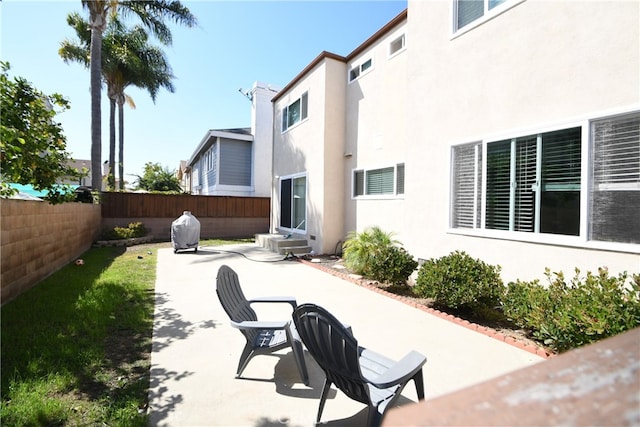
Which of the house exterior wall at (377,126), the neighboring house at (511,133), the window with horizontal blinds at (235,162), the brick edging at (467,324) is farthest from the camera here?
the window with horizontal blinds at (235,162)

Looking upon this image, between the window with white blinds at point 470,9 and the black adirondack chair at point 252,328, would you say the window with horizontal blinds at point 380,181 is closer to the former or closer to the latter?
the window with white blinds at point 470,9

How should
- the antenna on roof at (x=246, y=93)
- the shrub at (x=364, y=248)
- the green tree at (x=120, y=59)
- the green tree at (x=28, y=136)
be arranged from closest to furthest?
the green tree at (x=28, y=136), the shrub at (x=364, y=248), the green tree at (x=120, y=59), the antenna on roof at (x=246, y=93)

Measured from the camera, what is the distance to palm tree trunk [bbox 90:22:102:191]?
1435 cm

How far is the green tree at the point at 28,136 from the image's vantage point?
15.6ft

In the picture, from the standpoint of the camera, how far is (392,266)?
23.5 feet

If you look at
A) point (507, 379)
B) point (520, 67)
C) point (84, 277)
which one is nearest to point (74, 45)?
point (84, 277)

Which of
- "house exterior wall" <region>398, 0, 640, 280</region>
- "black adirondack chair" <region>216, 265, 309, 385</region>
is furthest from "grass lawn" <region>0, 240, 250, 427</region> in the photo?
"house exterior wall" <region>398, 0, 640, 280</region>

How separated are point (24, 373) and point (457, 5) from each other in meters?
9.44

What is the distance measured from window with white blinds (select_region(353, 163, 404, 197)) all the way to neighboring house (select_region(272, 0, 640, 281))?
5cm

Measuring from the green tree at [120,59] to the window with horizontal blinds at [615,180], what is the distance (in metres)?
23.4

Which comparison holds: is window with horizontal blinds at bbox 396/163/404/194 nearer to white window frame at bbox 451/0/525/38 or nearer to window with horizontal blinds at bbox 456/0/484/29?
white window frame at bbox 451/0/525/38

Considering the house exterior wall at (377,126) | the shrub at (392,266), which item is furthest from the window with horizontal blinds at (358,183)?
the shrub at (392,266)

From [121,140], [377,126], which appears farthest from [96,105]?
[377,126]

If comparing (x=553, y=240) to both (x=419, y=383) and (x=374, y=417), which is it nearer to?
(x=419, y=383)
